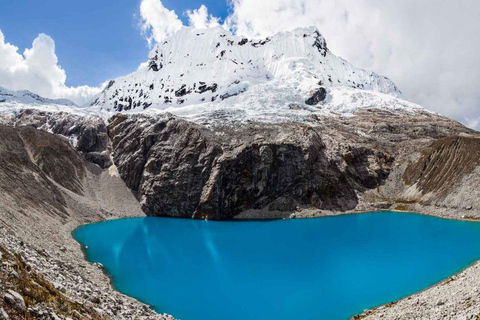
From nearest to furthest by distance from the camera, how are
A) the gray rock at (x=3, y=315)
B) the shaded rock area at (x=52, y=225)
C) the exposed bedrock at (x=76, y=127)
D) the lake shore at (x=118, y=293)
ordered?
the gray rock at (x=3, y=315)
the shaded rock area at (x=52, y=225)
the lake shore at (x=118, y=293)
the exposed bedrock at (x=76, y=127)

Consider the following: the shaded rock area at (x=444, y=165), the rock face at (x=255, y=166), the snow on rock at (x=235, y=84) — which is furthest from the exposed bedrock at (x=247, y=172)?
the snow on rock at (x=235, y=84)

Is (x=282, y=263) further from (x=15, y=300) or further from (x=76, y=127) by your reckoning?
(x=76, y=127)

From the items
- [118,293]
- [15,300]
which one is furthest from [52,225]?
[15,300]

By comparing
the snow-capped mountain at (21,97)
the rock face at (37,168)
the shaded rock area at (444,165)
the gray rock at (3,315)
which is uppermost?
the snow-capped mountain at (21,97)

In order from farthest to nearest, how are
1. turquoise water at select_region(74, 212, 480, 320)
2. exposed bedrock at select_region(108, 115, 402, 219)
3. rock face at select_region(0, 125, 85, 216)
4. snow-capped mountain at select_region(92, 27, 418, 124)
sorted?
snow-capped mountain at select_region(92, 27, 418, 124)
exposed bedrock at select_region(108, 115, 402, 219)
rock face at select_region(0, 125, 85, 216)
turquoise water at select_region(74, 212, 480, 320)

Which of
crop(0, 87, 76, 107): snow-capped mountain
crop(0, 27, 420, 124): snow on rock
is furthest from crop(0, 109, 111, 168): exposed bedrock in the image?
crop(0, 87, 76, 107): snow-capped mountain

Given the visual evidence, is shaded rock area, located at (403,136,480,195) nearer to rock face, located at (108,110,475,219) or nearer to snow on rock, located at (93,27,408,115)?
rock face, located at (108,110,475,219)

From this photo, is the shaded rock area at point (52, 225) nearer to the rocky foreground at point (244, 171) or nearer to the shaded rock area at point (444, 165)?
the rocky foreground at point (244, 171)

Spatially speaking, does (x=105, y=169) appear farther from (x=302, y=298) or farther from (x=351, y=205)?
(x=302, y=298)

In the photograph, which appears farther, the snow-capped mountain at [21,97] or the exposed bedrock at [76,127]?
the snow-capped mountain at [21,97]
